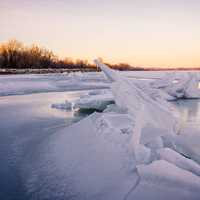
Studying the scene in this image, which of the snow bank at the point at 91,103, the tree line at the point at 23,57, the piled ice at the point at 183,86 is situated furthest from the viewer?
the tree line at the point at 23,57

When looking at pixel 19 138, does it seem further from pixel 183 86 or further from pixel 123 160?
pixel 183 86

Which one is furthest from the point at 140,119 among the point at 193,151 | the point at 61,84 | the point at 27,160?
the point at 61,84

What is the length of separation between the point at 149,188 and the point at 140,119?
743 mm

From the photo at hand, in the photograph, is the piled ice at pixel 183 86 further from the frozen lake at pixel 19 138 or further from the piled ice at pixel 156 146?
the piled ice at pixel 156 146

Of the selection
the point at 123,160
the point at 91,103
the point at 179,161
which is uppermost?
the point at 179,161

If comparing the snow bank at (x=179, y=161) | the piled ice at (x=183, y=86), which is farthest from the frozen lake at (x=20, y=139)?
the piled ice at (x=183, y=86)

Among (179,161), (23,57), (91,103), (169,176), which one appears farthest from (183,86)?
(23,57)

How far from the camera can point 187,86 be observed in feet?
36.4

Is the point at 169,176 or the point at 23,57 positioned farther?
the point at 23,57

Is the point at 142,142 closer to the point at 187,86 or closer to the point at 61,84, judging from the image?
the point at 187,86

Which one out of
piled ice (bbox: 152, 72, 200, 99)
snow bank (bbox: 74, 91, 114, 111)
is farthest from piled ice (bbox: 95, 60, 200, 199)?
piled ice (bbox: 152, 72, 200, 99)

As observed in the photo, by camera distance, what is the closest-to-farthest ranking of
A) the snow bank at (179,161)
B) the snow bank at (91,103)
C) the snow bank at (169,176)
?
the snow bank at (169,176) < the snow bank at (179,161) < the snow bank at (91,103)

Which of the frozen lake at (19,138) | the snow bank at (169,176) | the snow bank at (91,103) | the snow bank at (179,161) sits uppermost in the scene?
the snow bank at (179,161)

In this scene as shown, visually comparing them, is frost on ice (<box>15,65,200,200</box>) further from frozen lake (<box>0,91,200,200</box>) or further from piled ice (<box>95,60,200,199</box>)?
frozen lake (<box>0,91,200,200</box>)
